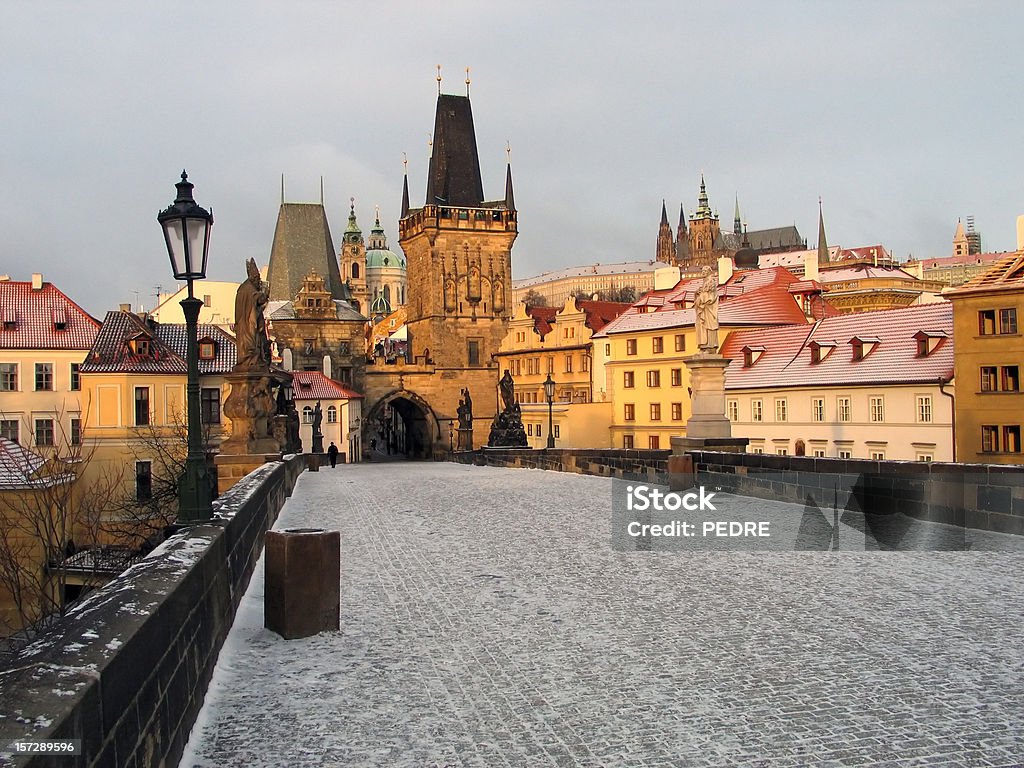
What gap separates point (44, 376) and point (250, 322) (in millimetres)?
37792

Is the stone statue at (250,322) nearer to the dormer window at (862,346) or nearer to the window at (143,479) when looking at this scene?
the window at (143,479)

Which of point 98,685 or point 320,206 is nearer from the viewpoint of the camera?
point 98,685

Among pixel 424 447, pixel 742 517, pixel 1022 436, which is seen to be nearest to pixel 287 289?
pixel 424 447

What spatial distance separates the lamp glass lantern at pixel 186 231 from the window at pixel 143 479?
2364 centimetres

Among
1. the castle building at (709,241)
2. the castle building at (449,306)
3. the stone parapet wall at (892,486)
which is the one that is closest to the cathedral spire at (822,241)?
the castle building at (709,241)

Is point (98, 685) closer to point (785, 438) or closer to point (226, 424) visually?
point (785, 438)

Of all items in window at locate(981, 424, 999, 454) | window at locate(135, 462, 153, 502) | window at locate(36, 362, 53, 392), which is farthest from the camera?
window at locate(36, 362, 53, 392)

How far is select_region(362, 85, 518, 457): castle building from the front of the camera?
68.1m

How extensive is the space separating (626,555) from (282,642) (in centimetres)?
455

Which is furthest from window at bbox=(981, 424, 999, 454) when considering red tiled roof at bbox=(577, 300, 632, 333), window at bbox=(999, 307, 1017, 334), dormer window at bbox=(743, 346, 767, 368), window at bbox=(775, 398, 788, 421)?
red tiled roof at bbox=(577, 300, 632, 333)

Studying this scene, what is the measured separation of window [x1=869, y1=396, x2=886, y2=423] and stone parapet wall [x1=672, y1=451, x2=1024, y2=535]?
2205cm

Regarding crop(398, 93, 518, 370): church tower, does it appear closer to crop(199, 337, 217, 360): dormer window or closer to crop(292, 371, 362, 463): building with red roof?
crop(292, 371, 362, 463): building with red roof

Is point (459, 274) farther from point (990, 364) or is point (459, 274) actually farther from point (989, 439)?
point (989, 439)

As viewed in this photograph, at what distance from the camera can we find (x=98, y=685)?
3076mm
